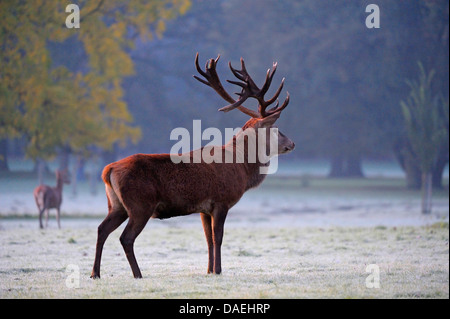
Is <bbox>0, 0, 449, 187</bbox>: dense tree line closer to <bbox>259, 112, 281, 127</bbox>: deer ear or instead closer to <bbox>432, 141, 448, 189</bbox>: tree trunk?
<bbox>432, 141, 448, 189</bbox>: tree trunk

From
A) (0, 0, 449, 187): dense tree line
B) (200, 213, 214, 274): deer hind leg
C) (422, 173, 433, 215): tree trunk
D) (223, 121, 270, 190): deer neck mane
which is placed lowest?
(422, 173, 433, 215): tree trunk

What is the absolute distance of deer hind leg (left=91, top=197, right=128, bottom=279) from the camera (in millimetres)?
Answer: 8469

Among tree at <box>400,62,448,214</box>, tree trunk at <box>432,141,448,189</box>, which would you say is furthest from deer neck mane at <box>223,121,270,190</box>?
tree trunk at <box>432,141,448,189</box>

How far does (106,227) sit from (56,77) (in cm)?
1628

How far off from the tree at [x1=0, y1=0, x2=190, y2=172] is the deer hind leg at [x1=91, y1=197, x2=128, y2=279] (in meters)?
13.5

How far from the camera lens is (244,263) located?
10.4m

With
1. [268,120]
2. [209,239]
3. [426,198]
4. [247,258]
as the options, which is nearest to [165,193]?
[209,239]

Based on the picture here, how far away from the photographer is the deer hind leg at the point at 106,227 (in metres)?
8.47

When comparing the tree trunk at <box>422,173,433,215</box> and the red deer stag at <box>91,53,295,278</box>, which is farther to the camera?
the tree trunk at <box>422,173,433,215</box>

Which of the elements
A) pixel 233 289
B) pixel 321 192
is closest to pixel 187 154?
pixel 233 289

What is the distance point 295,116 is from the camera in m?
39.1

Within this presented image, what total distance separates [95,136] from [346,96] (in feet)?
58.2

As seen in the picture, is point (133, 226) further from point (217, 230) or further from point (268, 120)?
point (268, 120)

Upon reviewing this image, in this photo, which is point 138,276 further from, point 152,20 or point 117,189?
point 152,20
